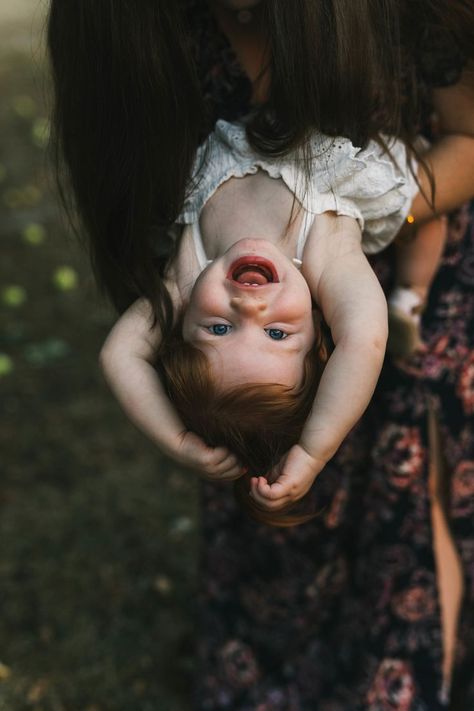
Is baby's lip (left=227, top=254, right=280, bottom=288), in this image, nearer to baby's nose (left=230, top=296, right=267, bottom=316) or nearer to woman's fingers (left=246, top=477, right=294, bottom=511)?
baby's nose (left=230, top=296, right=267, bottom=316)

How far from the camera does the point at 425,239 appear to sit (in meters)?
1.90

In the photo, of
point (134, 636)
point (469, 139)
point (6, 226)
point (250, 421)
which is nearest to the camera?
point (250, 421)

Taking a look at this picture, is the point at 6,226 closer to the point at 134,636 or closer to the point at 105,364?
the point at 134,636

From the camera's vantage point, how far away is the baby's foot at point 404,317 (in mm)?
1914

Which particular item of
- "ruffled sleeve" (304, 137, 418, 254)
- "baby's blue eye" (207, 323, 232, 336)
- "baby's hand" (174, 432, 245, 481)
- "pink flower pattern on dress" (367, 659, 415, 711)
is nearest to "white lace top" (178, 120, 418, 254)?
"ruffled sleeve" (304, 137, 418, 254)

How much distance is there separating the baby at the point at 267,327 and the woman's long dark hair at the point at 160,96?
5cm

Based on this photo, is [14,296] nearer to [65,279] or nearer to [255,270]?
[65,279]

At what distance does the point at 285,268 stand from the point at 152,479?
2025 millimetres

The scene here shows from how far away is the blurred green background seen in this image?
2717 millimetres

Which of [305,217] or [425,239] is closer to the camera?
[305,217]

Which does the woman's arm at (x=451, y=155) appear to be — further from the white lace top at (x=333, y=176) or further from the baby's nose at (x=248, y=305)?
the baby's nose at (x=248, y=305)

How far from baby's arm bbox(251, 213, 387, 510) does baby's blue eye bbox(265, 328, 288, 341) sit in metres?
0.07

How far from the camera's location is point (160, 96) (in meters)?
1.60

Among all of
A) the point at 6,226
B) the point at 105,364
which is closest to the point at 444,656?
the point at 105,364
